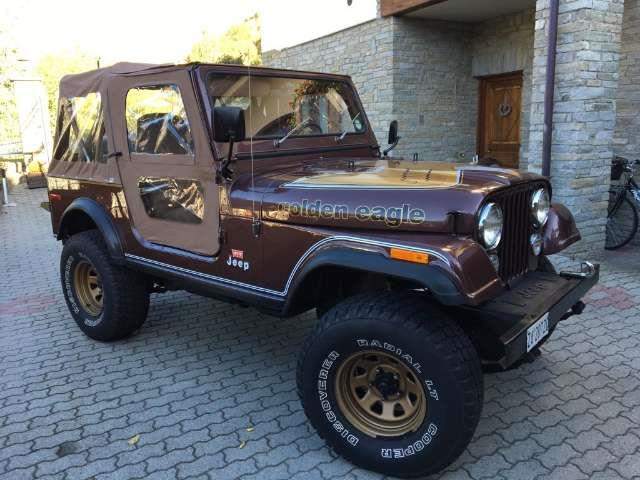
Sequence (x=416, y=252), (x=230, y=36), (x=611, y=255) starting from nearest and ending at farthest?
(x=416, y=252)
(x=611, y=255)
(x=230, y=36)

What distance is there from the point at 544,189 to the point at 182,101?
210cm

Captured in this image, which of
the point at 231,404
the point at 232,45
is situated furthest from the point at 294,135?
the point at 232,45

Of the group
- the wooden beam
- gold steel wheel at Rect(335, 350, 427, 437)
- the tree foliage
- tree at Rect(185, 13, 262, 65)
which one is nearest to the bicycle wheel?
the wooden beam

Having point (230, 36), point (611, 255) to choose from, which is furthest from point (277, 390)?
point (230, 36)

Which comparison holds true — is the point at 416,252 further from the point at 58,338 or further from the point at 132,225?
the point at 58,338

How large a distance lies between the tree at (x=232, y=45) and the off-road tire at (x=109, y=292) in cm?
2131

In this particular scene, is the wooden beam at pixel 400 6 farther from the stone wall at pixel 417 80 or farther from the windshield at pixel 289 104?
the windshield at pixel 289 104

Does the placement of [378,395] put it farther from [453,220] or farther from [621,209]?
[621,209]

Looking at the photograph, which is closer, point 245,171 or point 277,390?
point 245,171

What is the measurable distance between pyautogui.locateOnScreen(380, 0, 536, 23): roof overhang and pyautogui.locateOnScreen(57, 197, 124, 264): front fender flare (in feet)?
18.8

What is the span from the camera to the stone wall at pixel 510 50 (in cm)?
794

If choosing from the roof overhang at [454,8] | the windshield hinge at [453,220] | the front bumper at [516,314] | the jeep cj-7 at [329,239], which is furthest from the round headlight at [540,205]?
the roof overhang at [454,8]

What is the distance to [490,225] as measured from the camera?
236 centimetres

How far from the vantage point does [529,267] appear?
291 centimetres
